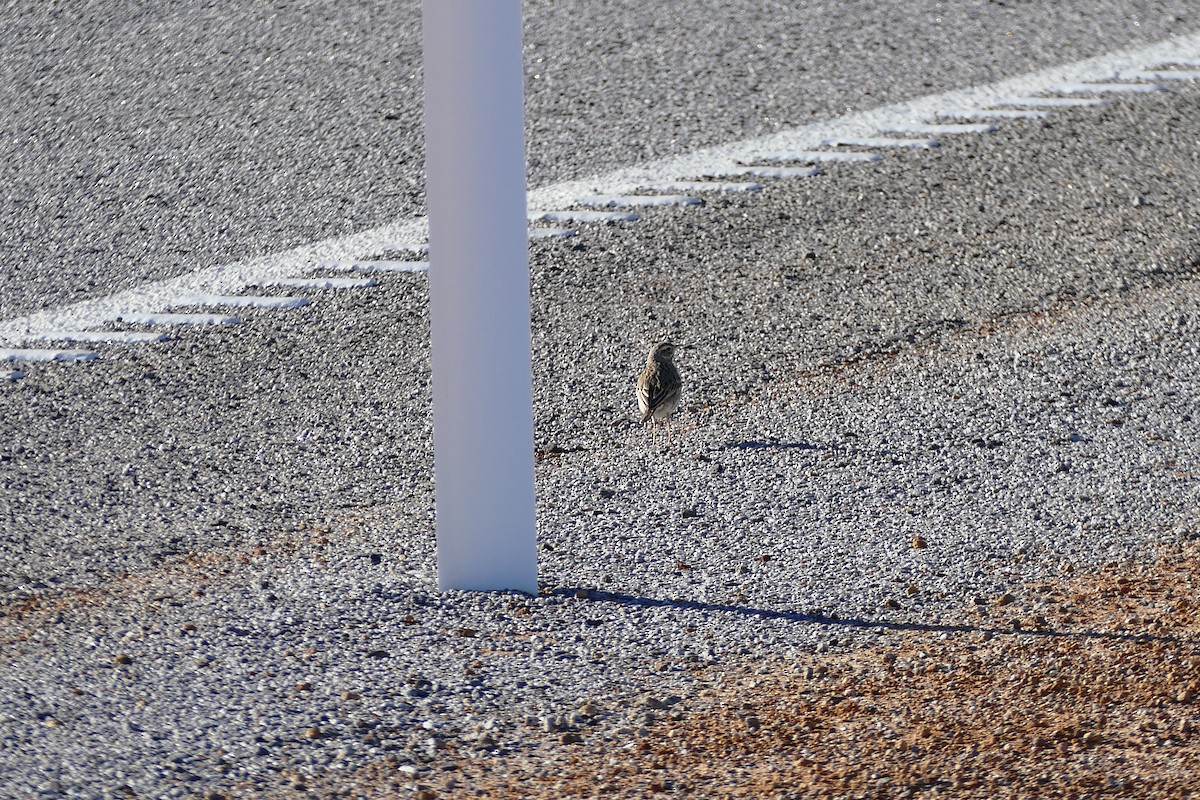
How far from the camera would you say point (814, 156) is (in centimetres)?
1134

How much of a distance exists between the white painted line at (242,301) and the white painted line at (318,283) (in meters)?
0.19

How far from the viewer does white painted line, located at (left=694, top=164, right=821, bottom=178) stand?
10.9m

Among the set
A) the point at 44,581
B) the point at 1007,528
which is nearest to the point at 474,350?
the point at 44,581

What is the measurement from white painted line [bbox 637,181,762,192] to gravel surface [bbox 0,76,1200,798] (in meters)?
0.16

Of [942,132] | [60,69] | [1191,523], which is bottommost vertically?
[1191,523]

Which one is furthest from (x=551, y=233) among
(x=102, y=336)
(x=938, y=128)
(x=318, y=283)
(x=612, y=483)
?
(x=938, y=128)

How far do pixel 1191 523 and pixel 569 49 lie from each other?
8.35 metres

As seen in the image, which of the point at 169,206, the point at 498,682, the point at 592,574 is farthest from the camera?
the point at 169,206

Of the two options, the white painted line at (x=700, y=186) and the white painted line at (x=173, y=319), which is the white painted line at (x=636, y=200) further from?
the white painted line at (x=173, y=319)

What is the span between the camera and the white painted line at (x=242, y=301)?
8953 mm

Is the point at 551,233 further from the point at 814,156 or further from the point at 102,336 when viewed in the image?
the point at 102,336

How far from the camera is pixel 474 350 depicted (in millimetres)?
5520

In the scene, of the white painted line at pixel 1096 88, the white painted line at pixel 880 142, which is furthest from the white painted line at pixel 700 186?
the white painted line at pixel 1096 88

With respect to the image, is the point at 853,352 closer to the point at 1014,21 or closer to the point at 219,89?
the point at 219,89
